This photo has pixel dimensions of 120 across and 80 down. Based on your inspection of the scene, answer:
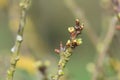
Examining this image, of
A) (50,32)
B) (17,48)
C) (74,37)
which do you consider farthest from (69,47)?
(50,32)

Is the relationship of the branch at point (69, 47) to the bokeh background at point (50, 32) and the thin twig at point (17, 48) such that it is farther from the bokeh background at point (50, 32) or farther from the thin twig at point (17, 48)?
the bokeh background at point (50, 32)

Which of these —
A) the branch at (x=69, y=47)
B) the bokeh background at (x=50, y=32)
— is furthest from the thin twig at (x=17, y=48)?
the bokeh background at (x=50, y=32)

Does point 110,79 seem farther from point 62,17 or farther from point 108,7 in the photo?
point 62,17

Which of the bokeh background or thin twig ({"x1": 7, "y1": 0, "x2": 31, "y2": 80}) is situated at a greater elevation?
the bokeh background

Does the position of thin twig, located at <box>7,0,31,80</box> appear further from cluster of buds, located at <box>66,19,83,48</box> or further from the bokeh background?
the bokeh background

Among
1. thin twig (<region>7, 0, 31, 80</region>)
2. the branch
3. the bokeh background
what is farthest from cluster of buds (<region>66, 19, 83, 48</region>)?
the bokeh background

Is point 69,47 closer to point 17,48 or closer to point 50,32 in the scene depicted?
point 17,48

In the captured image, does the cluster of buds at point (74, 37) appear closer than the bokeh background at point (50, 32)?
Yes

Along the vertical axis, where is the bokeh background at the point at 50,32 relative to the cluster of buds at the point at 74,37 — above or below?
above

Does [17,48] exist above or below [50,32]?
below

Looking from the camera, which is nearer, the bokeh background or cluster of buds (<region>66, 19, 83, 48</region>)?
cluster of buds (<region>66, 19, 83, 48</region>)
